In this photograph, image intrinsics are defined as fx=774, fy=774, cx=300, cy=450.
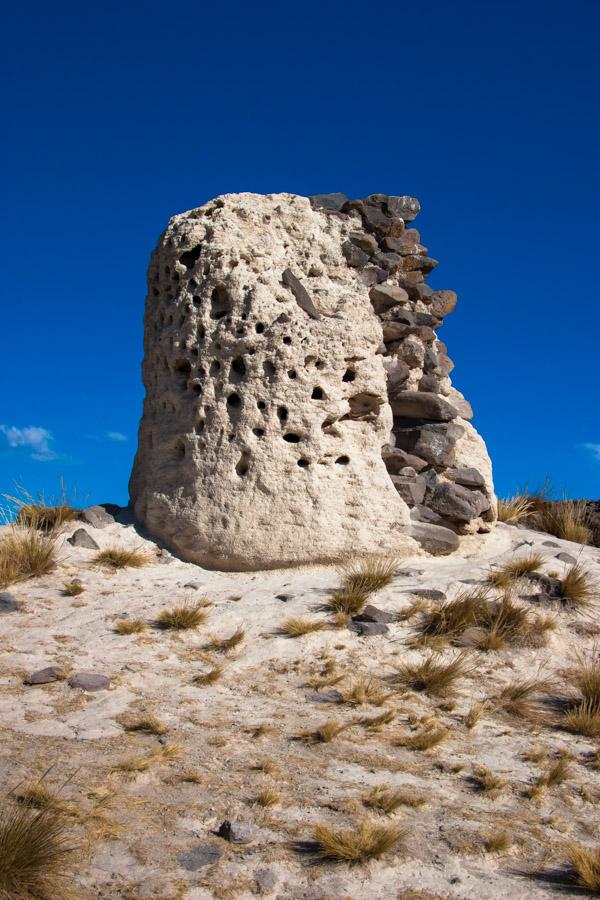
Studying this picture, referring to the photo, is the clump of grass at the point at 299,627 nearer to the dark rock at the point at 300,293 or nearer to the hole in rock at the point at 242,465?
the hole in rock at the point at 242,465

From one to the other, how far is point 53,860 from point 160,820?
2.22ft

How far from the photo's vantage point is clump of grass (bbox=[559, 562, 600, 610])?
6.98 metres

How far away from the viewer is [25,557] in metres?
7.42

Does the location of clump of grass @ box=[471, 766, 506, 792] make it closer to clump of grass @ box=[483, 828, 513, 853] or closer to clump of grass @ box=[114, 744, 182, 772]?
clump of grass @ box=[483, 828, 513, 853]

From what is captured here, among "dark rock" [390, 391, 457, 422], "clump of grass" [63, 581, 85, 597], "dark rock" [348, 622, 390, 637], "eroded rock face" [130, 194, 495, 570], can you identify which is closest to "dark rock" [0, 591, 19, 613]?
"clump of grass" [63, 581, 85, 597]

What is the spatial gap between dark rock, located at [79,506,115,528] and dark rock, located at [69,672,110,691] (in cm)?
292

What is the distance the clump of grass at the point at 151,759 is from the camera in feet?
14.3

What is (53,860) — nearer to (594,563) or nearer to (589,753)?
(589,753)

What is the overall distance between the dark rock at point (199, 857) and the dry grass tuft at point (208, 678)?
1.99 m

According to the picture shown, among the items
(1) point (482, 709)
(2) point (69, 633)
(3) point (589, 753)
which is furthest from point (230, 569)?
(3) point (589, 753)

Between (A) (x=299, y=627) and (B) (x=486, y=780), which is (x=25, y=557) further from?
(B) (x=486, y=780)

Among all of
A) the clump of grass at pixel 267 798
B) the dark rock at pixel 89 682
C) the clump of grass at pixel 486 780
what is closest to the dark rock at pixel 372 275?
the dark rock at pixel 89 682

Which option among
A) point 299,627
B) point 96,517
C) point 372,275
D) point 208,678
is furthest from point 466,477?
point 208,678

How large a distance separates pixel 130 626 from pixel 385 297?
15.8ft
